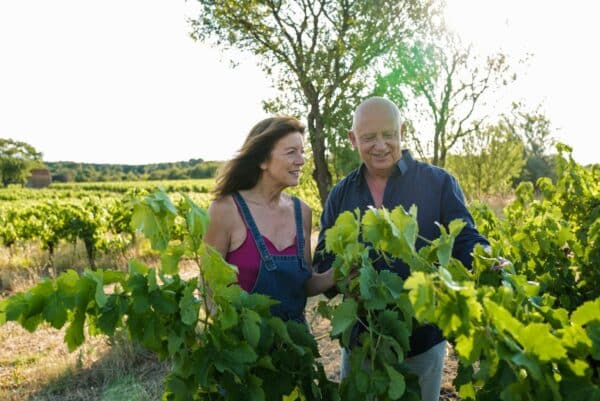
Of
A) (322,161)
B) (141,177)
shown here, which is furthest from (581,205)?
(141,177)

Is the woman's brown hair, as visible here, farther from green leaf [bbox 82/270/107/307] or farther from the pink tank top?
green leaf [bbox 82/270/107/307]

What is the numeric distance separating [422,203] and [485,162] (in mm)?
22673

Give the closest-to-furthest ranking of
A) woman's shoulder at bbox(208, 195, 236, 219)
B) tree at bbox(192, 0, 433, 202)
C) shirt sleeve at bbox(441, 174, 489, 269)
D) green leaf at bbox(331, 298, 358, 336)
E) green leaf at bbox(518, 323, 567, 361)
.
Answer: green leaf at bbox(518, 323, 567, 361), green leaf at bbox(331, 298, 358, 336), shirt sleeve at bbox(441, 174, 489, 269), woman's shoulder at bbox(208, 195, 236, 219), tree at bbox(192, 0, 433, 202)

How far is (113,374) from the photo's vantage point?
539 cm

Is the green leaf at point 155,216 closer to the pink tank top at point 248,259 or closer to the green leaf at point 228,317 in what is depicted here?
the green leaf at point 228,317

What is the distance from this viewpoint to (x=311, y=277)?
2650 mm

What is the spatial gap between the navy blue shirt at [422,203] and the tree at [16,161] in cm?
10031

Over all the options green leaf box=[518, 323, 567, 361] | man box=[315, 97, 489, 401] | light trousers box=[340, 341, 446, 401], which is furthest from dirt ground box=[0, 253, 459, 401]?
green leaf box=[518, 323, 567, 361]

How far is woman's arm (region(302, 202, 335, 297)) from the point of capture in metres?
2.51

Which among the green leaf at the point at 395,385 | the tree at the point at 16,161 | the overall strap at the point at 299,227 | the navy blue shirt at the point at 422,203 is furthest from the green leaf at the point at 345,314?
the tree at the point at 16,161

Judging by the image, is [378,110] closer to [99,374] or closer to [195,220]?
[195,220]

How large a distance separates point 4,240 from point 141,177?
259 ft

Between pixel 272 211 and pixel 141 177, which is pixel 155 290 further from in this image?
pixel 141 177

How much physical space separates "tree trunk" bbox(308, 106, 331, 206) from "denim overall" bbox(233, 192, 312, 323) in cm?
1079
